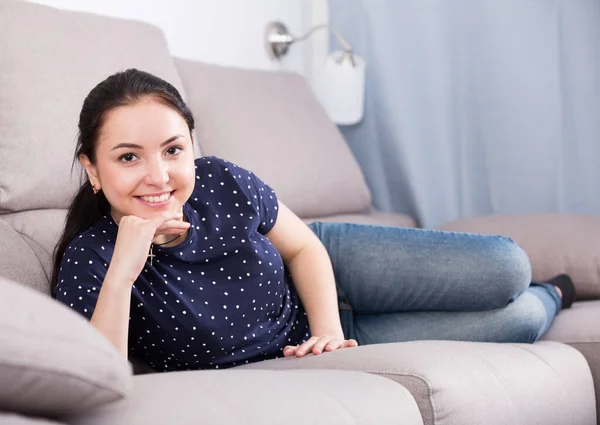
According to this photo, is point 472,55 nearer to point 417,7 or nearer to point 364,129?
point 417,7

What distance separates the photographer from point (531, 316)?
1627 millimetres

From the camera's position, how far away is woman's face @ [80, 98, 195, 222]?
1269 mm

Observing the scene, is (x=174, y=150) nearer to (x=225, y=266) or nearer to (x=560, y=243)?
(x=225, y=266)

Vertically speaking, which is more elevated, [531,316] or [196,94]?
[196,94]

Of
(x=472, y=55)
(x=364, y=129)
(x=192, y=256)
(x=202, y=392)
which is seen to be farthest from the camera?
(x=364, y=129)

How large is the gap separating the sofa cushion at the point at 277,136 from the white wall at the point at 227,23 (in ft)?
0.97

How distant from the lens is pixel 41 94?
158cm

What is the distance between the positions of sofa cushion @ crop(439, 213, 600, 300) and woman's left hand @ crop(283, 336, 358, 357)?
85cm

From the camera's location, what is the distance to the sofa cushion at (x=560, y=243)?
2.04m

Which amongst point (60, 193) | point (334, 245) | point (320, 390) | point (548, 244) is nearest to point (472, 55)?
point (548, 244)

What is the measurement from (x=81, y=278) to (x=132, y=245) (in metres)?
0.11

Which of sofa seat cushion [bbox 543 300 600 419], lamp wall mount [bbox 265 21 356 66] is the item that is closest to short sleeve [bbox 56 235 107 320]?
sofa seat cushion [bbox 543 300 600 419]

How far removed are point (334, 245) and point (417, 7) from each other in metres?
1.50

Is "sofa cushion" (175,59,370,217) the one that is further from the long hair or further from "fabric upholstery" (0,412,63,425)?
"fabric upholstery" (0,412,63,425)
